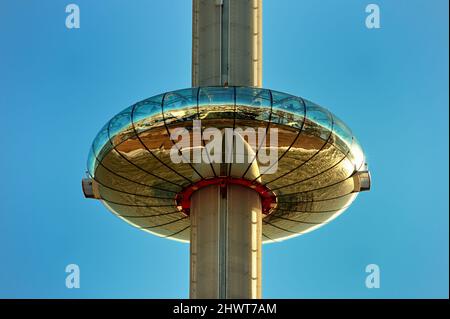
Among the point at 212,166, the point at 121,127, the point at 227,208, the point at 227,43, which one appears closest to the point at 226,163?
the point at 212,166

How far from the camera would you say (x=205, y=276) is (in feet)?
167

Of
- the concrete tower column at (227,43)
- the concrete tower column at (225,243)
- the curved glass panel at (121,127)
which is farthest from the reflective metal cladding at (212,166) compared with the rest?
the concrete tower column at (227,43)

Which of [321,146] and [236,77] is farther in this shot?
[236,77]

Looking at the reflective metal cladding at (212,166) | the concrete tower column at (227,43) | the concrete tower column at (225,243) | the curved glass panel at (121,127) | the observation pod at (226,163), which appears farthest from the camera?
the concrete tower column at (227,43)

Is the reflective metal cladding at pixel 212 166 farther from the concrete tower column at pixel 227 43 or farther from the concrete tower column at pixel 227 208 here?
the concrete tower column at pixel 227 43

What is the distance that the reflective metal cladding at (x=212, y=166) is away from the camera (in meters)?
49.8

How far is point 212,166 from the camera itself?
168 feet

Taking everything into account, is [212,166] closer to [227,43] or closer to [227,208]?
[227,208]

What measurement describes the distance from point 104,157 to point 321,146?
25.1ft

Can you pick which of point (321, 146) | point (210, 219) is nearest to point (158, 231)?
point (210, 219)

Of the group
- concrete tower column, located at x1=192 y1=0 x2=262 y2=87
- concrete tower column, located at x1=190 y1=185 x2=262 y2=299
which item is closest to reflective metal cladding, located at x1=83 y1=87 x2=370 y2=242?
concrete tower column, located at x1=190 y1=185 x2=262 y2=299

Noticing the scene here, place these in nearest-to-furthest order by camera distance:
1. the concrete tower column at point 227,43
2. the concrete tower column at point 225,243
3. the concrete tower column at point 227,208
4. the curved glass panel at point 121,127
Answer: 1. the curved glass panel at point 121,127
2. the concrete tower column at point 225,243
3. the concrete tower column at point 227,208
4. the concrete tower column at point 227,43
